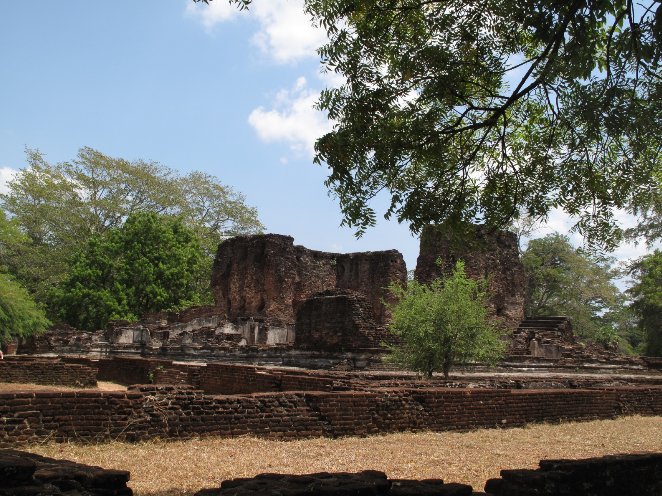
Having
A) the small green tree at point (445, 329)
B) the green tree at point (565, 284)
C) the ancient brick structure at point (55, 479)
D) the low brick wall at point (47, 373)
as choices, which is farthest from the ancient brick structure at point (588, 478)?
the green tree at point (565, 284)

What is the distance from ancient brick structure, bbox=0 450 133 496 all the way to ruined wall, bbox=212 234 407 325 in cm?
2709

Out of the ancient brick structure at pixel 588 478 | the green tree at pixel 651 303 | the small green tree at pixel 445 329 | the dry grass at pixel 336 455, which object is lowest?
the dry grass at pixel 336 455

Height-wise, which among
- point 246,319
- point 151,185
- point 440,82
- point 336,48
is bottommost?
point 246,319

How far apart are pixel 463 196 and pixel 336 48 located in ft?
7.35

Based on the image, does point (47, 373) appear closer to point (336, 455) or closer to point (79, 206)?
point (336, 455)

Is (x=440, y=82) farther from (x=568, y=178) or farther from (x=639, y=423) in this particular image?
(x=639, y=423)

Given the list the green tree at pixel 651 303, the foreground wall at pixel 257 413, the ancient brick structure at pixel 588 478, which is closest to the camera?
the ancient brick structure at pixel 588 478

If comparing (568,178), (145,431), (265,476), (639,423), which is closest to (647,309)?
(639,423)

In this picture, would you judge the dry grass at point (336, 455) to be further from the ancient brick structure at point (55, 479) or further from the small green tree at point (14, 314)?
the small green tree at point (14, 314)

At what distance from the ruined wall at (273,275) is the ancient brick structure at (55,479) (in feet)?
88.9

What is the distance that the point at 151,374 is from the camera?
1562 cm

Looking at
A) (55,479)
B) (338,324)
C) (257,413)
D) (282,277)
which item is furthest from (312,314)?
(55,479)

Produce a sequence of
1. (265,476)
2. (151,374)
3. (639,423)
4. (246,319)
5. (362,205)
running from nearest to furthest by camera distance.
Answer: (265,476) < (362,205) < (639,423) < (151,374) < (246,319)

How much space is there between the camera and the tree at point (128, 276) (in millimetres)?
31859
